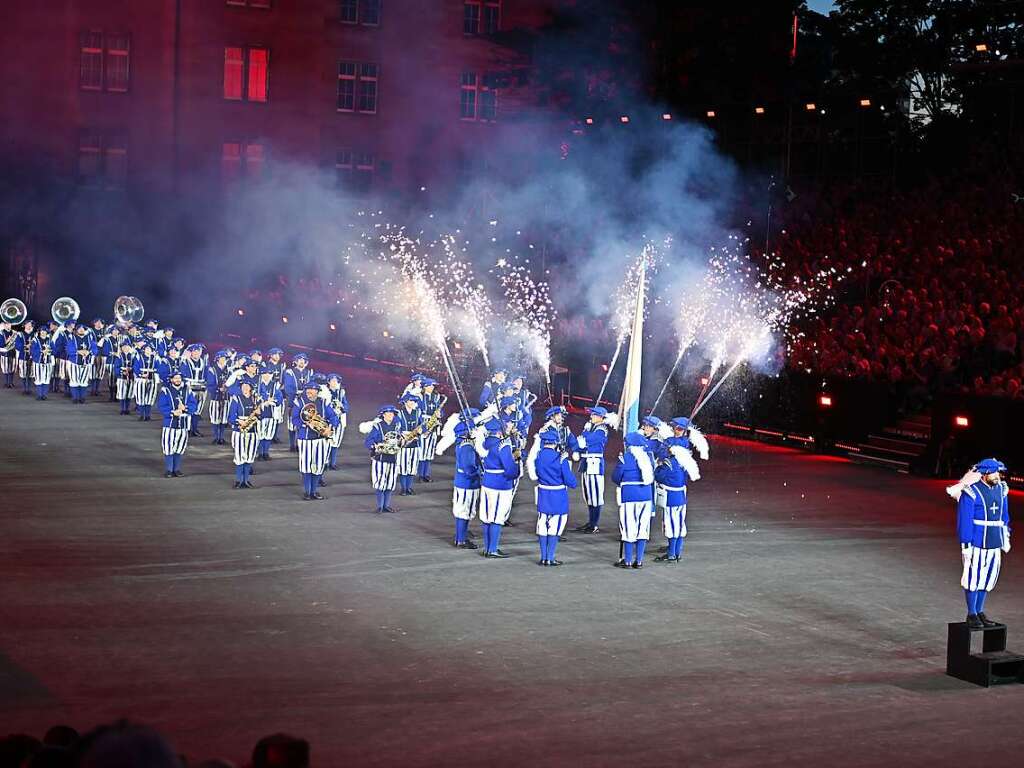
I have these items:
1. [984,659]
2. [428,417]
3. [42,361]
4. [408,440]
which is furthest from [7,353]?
[984,659]

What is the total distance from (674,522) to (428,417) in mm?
5656

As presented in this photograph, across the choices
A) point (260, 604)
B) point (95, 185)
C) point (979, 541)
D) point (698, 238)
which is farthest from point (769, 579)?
point (95, 185)

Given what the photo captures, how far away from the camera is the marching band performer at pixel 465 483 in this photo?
1664 cm

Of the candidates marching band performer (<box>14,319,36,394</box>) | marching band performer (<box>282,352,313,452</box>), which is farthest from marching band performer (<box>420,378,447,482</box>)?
marching band performer (<box>14,319,36,394</box>)

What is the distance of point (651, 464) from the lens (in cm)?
1614

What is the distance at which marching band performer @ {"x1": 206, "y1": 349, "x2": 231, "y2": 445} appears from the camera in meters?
26.3

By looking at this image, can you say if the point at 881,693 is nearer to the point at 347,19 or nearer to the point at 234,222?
the point at 234,222

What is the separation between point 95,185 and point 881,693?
4159cm

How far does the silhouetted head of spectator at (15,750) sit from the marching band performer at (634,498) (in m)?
11.2

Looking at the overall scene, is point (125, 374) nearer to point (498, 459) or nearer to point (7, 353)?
point (7, 353)

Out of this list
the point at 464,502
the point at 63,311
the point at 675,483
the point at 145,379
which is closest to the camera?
the point at 675,483

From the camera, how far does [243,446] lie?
20.7 meters

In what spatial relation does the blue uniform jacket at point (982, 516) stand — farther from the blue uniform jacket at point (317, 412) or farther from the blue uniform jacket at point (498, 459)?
the blue uniform jacket at point (317, 412)

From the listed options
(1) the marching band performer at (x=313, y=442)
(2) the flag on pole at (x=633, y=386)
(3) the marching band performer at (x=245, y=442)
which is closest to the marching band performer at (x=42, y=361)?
(3) the marching band performer at (x=245, y=442)
